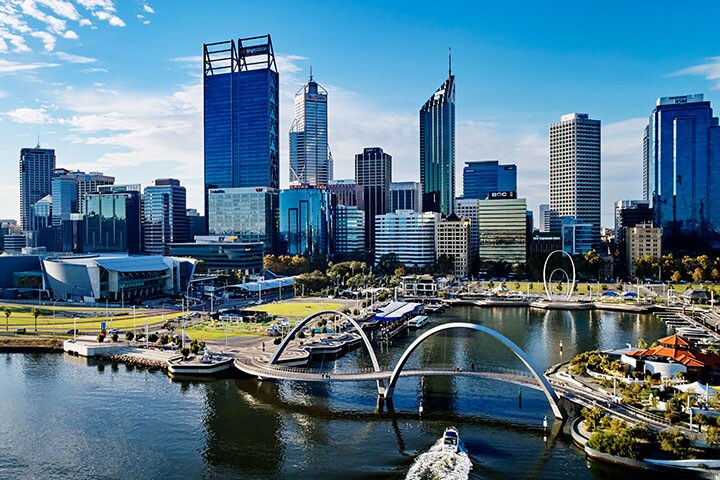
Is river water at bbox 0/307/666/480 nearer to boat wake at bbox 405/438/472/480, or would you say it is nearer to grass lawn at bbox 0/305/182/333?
boat wake at bbox 405/438/472/480

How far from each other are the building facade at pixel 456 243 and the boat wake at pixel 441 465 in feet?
434

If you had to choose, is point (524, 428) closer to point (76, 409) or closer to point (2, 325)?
point (76, 409)

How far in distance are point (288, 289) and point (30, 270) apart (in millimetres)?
55713

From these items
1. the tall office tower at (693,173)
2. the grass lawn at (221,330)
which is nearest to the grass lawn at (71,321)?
the grass lawn at (221,330)

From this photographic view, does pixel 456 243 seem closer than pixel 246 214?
Yes

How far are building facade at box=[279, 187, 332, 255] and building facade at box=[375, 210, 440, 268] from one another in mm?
19412

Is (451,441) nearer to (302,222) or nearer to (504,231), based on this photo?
(504,231)

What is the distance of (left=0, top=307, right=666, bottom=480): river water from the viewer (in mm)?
37406

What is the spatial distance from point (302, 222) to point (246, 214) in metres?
21.6

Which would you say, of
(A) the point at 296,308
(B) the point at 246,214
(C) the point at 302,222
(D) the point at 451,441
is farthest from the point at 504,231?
(D) the point at 451,441

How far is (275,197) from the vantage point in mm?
195125

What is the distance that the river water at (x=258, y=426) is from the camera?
3741 centimetres

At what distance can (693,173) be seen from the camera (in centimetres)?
19650

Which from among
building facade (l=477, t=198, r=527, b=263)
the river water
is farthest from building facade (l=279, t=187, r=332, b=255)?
the river water
